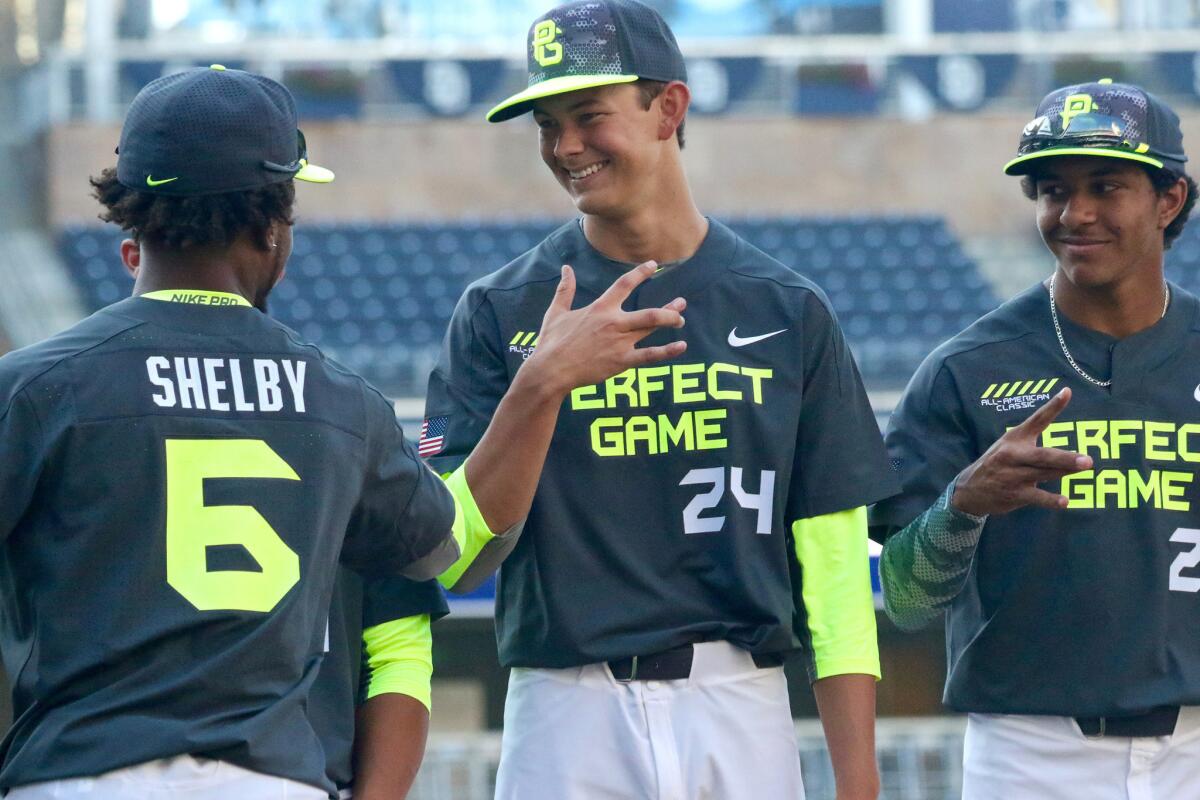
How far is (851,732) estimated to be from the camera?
111 inches

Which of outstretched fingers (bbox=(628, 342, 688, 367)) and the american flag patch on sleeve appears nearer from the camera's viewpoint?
outstretched fingers (bbox=(628, 342, 688, 367))

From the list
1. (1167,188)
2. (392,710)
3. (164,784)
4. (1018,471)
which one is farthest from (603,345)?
(1167,188)

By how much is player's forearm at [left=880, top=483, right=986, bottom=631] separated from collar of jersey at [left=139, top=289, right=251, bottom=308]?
1.30 m

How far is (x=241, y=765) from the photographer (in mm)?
2164

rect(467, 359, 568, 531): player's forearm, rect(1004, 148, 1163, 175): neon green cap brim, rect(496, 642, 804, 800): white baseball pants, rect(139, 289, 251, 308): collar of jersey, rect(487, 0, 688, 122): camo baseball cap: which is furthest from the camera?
rect(1004, 148, 1163, 175): neon green cap brim

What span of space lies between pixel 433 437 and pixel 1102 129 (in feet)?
4.49

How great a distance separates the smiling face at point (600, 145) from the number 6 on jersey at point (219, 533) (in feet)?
3.00

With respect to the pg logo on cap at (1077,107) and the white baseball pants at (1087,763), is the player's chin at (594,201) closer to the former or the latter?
the pg logo on cap at (1077,107)

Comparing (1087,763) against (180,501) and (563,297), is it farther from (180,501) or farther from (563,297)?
(180,501)

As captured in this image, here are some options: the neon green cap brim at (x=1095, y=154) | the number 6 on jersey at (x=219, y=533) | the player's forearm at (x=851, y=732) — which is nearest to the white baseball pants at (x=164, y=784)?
the number 6 on jersey at (x=219, y=533)

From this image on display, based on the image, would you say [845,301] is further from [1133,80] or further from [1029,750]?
[1029,750]

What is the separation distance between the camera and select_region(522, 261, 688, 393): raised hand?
2.52m

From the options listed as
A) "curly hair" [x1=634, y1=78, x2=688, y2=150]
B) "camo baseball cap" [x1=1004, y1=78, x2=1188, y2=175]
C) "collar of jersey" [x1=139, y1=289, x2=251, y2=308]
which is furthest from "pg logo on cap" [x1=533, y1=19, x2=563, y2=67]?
"camo baseball cap" [x1=1004, y1=78, x2=1188, y2=175]

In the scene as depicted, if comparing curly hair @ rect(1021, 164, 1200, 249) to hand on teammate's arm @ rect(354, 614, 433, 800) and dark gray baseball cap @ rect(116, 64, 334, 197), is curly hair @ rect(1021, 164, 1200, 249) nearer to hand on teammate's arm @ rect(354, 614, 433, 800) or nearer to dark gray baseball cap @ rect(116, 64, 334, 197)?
hand on teammate's arm @ rect(354, 614, 433, 800)
